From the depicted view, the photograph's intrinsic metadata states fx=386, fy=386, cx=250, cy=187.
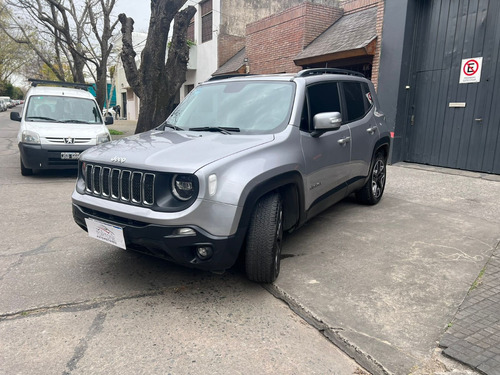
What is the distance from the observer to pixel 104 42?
18.8 metres

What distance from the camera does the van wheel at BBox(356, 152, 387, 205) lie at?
5.64m

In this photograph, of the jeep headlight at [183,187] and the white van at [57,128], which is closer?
the jeep headlight at [183,187]

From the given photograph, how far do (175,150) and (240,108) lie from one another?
1116 millimetres

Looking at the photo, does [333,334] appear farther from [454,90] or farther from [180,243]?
[454,90]

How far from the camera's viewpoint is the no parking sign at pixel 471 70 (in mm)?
7918

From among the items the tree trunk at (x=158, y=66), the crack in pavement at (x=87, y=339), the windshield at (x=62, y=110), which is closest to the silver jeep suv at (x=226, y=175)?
the crack in pavement at (x=87, y=339)

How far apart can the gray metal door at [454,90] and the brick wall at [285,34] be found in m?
4.19

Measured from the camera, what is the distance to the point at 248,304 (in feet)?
10.2

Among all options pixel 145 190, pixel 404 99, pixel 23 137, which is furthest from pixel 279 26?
pixel 145 190

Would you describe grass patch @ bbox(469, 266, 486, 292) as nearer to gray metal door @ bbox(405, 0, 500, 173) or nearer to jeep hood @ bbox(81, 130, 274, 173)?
jeep hood @ bbox(81, 130, 274, 173)

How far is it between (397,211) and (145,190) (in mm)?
4000

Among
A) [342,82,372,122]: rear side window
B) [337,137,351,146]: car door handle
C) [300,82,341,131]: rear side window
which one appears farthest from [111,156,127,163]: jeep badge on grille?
[342,82,372,122]: rear side window

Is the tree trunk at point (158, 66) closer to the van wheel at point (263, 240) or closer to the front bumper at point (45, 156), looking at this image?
the front bumper at point (45, 156)

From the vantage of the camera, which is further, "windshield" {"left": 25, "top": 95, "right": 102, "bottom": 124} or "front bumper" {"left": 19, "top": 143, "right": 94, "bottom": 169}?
"windshield" {"left": 25, "top": 95, "right": 102, "bottom": 124}
